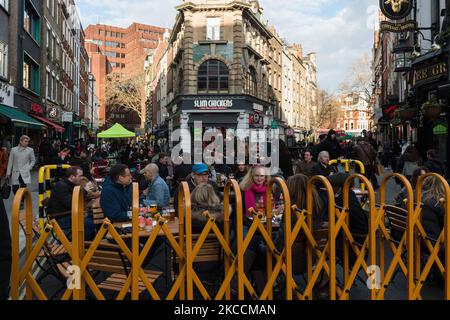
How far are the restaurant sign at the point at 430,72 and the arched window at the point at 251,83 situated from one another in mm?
21038

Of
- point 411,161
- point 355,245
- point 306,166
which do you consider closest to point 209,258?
point 355,245

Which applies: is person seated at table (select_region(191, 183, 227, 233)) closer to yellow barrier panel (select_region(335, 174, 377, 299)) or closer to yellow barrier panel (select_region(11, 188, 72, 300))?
yellow barrier panel (select_region(335, 174, 377, 299))

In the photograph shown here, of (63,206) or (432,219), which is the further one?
(63,206)

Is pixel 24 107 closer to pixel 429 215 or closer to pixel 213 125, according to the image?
pixel 213 125

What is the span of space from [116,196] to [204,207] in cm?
186

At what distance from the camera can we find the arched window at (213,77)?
1331 inches

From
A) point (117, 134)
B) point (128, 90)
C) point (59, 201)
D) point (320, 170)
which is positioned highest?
point (128, 90)

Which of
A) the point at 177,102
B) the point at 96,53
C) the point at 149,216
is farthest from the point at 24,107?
the point at 96,53

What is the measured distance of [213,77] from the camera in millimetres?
33812

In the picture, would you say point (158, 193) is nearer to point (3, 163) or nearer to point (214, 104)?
point (3, 163)

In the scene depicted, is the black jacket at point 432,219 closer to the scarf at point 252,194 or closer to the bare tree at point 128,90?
the scarf at point 252,194

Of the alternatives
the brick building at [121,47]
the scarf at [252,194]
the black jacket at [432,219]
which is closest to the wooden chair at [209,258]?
the scarf at [252,194]

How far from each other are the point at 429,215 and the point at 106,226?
11.7 feet
